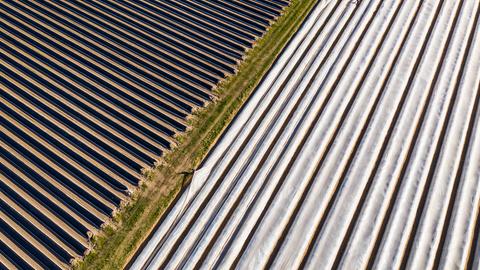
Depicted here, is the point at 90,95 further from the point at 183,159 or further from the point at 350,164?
the point at 350,164

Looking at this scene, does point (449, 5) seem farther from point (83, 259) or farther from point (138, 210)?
point (83, 259)

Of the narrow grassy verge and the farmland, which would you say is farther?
the narrow grassy verge

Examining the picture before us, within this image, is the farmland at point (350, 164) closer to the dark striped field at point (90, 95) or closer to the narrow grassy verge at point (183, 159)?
the narrow grassy verge at point (183, 159)

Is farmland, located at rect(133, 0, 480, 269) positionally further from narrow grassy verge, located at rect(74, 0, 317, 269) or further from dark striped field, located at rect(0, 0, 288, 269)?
dark striped field, located at rect(0, 0, 288, 269)

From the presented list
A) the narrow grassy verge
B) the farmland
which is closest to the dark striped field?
the narrow grassy verge

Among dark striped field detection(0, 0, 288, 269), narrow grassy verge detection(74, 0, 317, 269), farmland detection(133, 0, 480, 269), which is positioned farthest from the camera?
dark striped field detection(0, 0, 288, 269)

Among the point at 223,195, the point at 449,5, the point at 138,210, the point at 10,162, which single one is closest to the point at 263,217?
the point at 223,195

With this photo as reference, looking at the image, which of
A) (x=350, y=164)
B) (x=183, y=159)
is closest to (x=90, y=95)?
(x=183, y=159)
